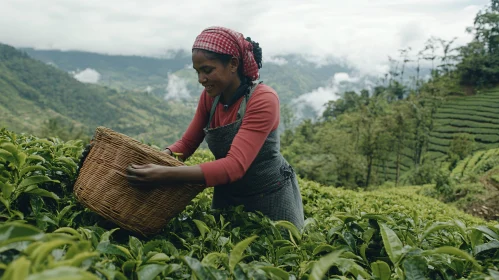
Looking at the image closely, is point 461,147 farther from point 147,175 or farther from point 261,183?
point 147,175

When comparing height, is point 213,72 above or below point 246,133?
above

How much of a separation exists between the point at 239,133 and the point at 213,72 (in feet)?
1.24

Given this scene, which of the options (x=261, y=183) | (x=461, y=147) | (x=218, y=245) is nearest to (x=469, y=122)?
(x=461, y=147)

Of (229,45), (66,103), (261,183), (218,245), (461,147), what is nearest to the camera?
(218,245)

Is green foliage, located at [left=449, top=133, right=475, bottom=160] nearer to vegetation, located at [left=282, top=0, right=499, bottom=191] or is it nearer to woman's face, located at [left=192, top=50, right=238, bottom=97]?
vegetation, located at [left=282, top=0, right=499, bottom=191]

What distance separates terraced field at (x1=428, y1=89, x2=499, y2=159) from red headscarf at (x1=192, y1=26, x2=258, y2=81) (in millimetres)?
26331

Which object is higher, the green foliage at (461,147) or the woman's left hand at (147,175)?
the woman's left hand at (147,175)

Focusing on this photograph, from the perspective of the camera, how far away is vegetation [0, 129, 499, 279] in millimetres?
889

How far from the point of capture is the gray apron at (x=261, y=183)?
7.06 feet

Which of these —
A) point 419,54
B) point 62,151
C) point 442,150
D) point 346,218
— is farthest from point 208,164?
point 419,54

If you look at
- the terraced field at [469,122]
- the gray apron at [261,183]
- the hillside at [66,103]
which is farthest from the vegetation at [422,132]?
the hillside at [66,103]

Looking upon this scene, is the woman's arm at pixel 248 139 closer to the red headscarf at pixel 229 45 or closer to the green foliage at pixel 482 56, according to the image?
the red headscarf at pixel 229 45

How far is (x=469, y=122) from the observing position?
92.6 ft

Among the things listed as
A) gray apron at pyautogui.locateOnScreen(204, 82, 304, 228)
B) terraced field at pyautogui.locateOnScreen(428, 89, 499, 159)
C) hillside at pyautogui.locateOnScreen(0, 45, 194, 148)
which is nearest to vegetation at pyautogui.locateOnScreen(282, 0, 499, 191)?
terraced field at pyautogui.locateOnScreen(428, 89, 499, 159)
